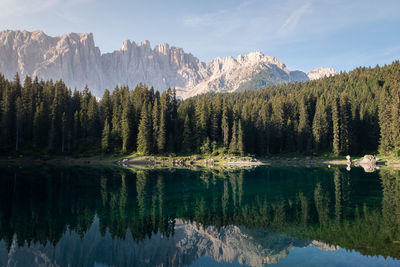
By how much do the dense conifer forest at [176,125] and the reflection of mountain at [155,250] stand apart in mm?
68886

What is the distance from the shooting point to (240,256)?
1598 cm

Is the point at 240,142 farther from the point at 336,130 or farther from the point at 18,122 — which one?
the point at 18,122

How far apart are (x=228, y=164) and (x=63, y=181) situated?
48.3 metres

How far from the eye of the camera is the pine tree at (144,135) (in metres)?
86.5

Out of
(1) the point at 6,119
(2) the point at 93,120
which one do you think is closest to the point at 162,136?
(2) the point at 93,120

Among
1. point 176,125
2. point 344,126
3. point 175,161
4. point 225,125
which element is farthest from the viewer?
point 176,125

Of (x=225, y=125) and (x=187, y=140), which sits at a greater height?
(x=225, y=125)

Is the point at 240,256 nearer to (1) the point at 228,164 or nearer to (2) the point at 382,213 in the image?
(2) the point at 382,213

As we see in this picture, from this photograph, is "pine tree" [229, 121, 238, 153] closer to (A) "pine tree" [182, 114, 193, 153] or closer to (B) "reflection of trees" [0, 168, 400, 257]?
(A) "pine tree" [182, 114, 193, 153]

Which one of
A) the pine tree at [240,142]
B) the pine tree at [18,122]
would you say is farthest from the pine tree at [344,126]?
the pine tree at [18,122]

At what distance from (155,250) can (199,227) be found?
5022mm

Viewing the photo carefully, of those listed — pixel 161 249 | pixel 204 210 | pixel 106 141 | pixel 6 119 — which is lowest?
pixel 161 249

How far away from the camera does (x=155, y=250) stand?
17.0m

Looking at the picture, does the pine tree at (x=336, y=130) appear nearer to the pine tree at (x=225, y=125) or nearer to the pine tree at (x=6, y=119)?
the pine tree at (x=225, y=125)
